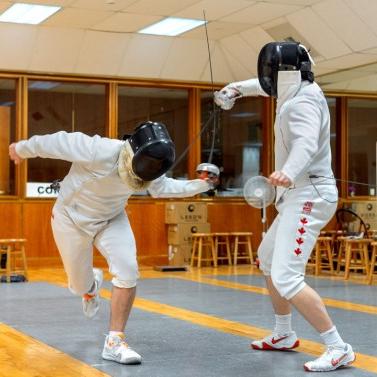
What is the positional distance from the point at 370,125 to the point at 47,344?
7.78 m

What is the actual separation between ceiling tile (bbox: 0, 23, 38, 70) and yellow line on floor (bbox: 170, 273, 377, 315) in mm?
3580

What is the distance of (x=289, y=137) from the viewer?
12.7 ft

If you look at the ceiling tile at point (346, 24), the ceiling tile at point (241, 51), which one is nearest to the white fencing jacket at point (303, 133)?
the ceiling tile at point (346, 24)

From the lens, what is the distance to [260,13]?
9586 millimetres

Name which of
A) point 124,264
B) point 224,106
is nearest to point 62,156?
point 124,264

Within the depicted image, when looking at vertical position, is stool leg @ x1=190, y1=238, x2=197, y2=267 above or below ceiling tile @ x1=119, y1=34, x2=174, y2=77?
below

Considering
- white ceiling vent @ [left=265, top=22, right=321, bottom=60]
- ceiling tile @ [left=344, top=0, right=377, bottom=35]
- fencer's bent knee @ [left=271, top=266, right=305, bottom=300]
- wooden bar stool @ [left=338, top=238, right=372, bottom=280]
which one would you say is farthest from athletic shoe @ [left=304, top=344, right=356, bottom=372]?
white ceiling vent @ [left=265, top=22, right=321, bottom=60]

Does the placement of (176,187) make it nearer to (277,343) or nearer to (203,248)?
(277,343)

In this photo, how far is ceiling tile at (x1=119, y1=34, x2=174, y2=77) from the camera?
35.4 feet

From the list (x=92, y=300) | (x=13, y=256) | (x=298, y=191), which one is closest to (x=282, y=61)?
(x=298, y=191)

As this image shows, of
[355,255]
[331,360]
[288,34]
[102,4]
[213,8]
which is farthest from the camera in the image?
[355,255]

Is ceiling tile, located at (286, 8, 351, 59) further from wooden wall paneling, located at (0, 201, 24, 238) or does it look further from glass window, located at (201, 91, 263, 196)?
wooden wall paneling, located at (0, 201, 24, 238)

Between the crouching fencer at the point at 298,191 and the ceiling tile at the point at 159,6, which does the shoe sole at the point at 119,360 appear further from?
the ceiling tile at the point at 159,6

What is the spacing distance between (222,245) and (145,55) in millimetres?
2972
